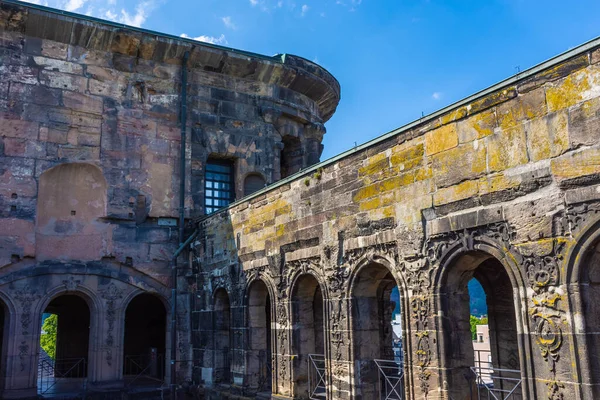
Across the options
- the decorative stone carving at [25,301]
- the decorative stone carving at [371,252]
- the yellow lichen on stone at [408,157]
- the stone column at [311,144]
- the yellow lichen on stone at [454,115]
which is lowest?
the decorative stone carving at [25,301]

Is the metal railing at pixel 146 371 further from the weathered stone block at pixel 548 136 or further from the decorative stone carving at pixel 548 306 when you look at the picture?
the weathered stone block at pixel 548 136

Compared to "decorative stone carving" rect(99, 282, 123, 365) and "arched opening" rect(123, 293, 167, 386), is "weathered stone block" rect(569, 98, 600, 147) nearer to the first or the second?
"decorative stone carving" rect(99, 282, 123, 365)

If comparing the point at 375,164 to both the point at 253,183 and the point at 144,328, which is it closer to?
the point at 253,183

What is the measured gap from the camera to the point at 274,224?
10898 millimetres

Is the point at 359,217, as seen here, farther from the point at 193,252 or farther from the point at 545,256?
the point at 193,252

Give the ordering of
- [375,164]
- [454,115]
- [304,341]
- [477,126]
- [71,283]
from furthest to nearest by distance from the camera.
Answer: [71,283] < [304,341] < [375,164] < [454,115] < [477,126]

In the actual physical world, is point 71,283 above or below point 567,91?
below

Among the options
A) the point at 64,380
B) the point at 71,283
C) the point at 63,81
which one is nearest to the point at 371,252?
the point at 71,283

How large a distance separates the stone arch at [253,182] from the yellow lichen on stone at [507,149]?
9.25m

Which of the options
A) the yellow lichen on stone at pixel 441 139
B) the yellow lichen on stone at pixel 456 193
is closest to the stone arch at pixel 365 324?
the yellow lichen on stone at pixel 456 193

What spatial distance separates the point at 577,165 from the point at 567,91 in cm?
76

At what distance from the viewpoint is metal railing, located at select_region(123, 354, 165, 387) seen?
1473cm

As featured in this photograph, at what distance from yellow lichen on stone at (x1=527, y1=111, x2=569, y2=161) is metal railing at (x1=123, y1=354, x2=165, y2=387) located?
33.5ft

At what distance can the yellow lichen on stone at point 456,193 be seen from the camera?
7.10m
